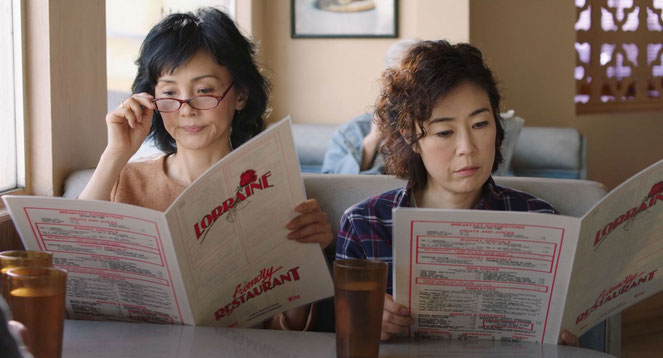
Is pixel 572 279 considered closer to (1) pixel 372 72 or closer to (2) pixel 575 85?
(1) pixel 372 72

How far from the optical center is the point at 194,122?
1.50 meters

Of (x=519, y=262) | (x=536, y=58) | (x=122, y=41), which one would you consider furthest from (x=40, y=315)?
(x=536, y=58)

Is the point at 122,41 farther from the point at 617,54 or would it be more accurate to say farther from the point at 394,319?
the point at 617,54

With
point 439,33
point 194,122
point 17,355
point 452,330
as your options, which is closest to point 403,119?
point 194,122

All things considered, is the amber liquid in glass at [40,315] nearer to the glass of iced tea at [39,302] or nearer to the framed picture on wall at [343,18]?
the glass of iced tea at [39,302]

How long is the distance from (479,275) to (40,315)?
545mm

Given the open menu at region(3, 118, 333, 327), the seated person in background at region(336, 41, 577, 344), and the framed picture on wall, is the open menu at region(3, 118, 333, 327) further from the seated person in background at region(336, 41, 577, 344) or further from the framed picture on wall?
the framed picture on wall

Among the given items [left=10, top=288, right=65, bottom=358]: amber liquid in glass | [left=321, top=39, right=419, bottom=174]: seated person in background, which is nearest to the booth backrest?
[left=10, top=288, right=65, bottom=358]: amber liquid in glass

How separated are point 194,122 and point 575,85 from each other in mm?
3856

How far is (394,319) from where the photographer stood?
1.06 meters

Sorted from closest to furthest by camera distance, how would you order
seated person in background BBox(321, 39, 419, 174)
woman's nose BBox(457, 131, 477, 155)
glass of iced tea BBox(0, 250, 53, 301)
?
glass of iced tea BBox(0, 250, 53, 301)
woman's nose BBox(457, 131, 477, 155)
seated person in background BBox(321, 39, 419, 174)

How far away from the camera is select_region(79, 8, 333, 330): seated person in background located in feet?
4.90

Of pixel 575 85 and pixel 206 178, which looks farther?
pixel 575 85

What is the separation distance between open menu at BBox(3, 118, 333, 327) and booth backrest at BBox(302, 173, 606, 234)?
0.45 metres
